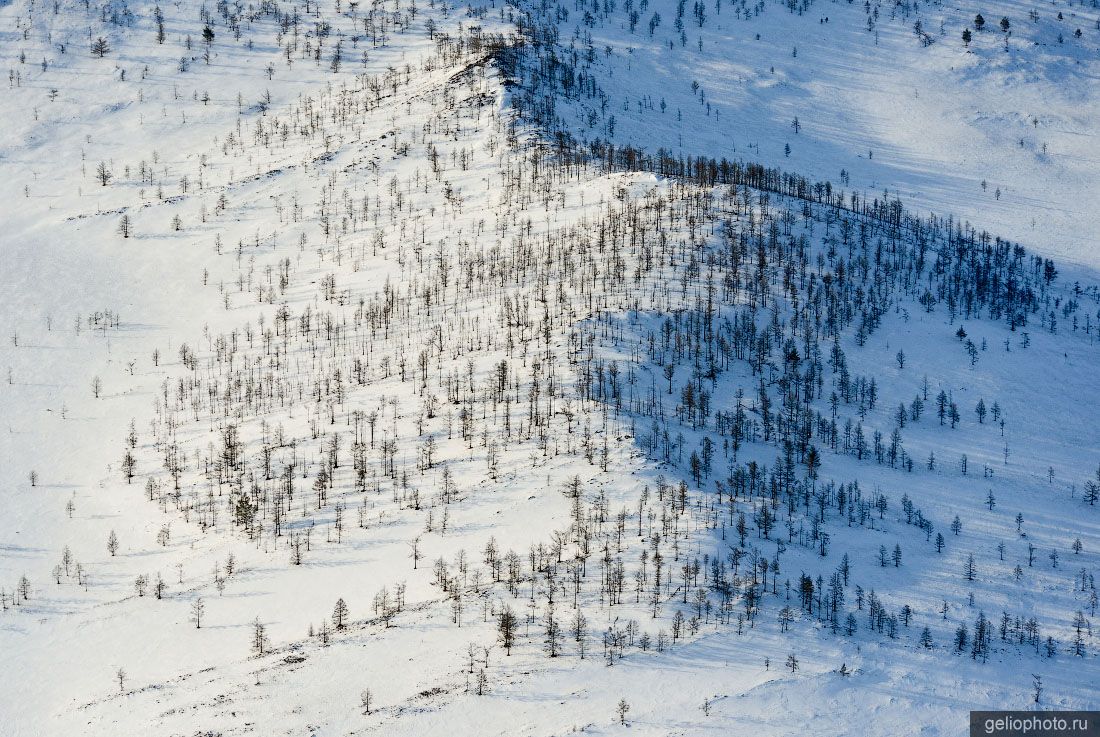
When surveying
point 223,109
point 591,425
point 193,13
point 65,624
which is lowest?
point 65,624

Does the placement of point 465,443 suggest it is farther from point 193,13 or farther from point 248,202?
point 193,13

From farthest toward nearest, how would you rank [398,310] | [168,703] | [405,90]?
[405,90], [398,310], [168,703]

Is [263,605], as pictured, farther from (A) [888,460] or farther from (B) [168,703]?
(A) [888,460]

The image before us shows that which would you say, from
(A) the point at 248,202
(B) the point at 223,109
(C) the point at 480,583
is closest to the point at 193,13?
(B) the point at 223,109

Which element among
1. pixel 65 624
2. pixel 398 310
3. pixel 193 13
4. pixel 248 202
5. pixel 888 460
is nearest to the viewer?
pixel 65 624

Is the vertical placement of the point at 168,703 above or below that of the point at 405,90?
below

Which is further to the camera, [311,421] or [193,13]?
[193,13]
